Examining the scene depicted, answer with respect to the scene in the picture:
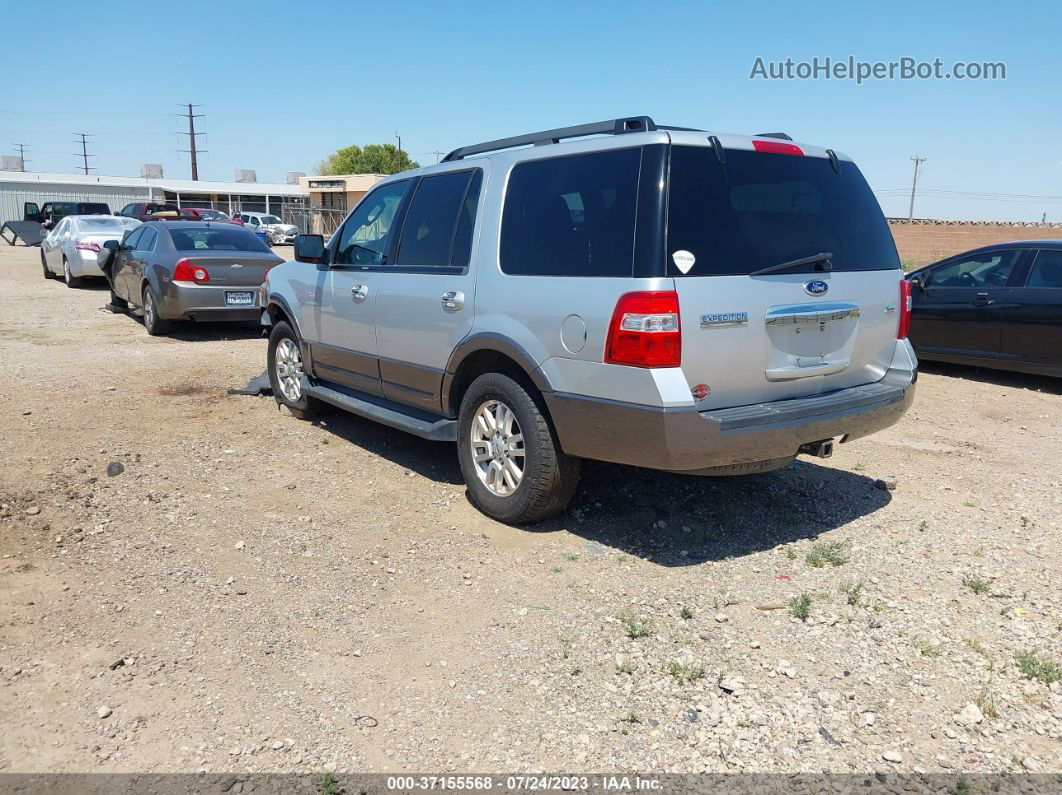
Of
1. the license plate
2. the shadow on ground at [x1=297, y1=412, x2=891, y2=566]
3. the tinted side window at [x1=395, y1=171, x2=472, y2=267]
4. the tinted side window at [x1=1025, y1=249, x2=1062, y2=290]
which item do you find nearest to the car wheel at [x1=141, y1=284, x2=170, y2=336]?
the license plate

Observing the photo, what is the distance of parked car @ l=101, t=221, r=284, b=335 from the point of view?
11.2m

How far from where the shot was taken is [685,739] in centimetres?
307

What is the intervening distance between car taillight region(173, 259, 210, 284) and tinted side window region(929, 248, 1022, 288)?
914cm

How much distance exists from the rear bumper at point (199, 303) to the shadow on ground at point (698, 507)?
6.00 metres

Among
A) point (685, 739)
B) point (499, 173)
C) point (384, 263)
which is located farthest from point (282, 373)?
point (685, 739)

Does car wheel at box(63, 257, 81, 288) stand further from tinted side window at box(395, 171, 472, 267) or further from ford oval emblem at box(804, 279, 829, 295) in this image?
ford oval emblem at box(804, 279, 829, 295)

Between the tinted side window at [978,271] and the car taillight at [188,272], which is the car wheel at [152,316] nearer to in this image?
the car taillight at [188,272]

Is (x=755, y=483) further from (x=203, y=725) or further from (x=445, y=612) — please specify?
(x=203, y=725)

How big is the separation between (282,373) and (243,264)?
448 centimetres

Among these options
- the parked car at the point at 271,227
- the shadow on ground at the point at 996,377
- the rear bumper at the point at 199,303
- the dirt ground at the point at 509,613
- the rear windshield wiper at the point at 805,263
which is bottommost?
the dirt ground at the point at 509,613

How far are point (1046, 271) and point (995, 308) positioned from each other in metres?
0.60

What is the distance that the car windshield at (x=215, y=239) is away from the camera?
1172 centimetres

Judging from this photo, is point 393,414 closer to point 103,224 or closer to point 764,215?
point 764,215

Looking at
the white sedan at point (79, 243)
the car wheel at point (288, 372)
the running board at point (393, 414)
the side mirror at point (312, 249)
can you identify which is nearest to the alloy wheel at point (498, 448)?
the running board at point (393, 414)
